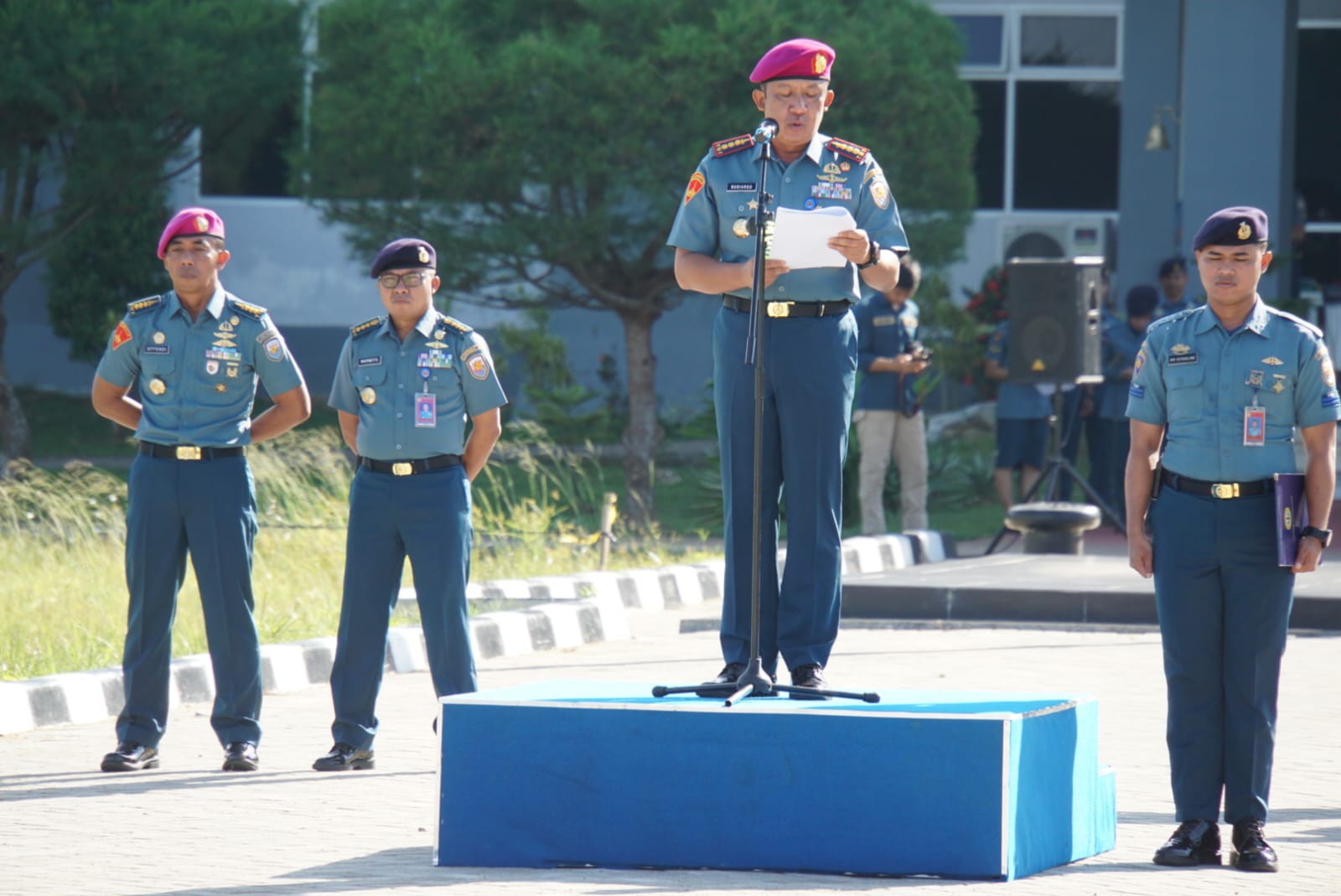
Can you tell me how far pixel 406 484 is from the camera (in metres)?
7.83

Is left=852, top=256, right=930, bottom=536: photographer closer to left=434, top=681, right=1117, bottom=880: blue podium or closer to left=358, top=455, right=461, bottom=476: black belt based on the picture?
left=358, top=455, right=461, bottom=476: black belt

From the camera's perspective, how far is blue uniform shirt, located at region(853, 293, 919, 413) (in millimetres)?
14625

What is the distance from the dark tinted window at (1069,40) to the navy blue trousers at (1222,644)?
21747mm

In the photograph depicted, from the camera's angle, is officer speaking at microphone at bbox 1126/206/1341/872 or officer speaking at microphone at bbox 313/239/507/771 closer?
officer speaking at microphone at bbox 1126/206/1341/872

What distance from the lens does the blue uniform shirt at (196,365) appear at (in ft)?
26.0

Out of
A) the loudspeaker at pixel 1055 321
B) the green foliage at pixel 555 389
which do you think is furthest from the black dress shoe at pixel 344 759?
the green foliage at pixel 555 389

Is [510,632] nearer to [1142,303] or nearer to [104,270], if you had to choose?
[1142,303]

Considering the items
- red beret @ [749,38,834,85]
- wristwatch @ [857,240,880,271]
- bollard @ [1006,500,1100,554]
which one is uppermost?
red beret @ [749,38,834,85]

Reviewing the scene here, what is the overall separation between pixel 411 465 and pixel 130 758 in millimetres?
1525

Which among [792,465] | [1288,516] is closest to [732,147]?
[792,465]

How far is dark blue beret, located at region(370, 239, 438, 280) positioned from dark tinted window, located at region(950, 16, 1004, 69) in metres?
20.0

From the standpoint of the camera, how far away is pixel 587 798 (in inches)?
234

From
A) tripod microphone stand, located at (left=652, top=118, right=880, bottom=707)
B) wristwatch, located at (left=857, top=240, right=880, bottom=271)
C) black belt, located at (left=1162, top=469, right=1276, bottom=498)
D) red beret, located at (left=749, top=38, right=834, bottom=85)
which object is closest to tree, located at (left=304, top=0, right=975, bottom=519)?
red beret, located at (left=749, top=38, right=834, bottom=85)

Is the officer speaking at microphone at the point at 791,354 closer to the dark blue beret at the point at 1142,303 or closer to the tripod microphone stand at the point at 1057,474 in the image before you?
the tripod microphone stand at the point at 1057,474
